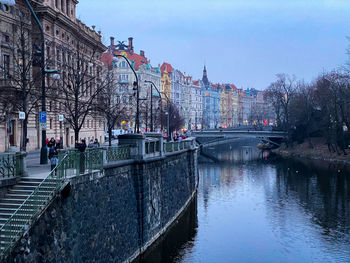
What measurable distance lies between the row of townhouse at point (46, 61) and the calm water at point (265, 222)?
1127cm

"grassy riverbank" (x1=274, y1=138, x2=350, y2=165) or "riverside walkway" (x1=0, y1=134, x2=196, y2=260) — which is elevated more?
"riverside walkway" (x1=0, y1=134, x2=196, y2=260)

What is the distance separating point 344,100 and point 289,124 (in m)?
26.6

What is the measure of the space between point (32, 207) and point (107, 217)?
221 inches

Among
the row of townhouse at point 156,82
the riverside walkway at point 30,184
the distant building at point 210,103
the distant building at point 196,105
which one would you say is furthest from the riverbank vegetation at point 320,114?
the distant building at point 210,103

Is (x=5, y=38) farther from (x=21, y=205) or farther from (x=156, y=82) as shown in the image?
(x=156, y=82)

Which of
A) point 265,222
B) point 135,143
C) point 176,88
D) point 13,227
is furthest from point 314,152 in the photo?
point 176,88

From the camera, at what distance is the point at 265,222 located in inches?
1172

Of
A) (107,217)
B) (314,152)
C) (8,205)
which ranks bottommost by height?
(314,152)

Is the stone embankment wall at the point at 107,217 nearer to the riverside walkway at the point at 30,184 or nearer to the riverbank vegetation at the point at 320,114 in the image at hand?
the riverside walkway at the point at 30,184

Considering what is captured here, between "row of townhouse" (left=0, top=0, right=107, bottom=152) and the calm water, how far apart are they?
11.3 m

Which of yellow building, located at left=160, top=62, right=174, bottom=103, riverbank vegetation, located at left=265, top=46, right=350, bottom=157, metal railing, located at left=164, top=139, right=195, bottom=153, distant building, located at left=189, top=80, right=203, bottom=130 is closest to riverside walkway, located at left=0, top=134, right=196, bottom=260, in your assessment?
metal railing, located at left=164, top=139, right=195, bottom=153

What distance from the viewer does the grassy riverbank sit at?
212 ft

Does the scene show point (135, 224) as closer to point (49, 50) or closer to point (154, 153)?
point (154, 153)

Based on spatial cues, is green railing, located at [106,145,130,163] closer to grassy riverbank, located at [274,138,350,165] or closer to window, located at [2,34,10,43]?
window, located at [2,34,10,43]
